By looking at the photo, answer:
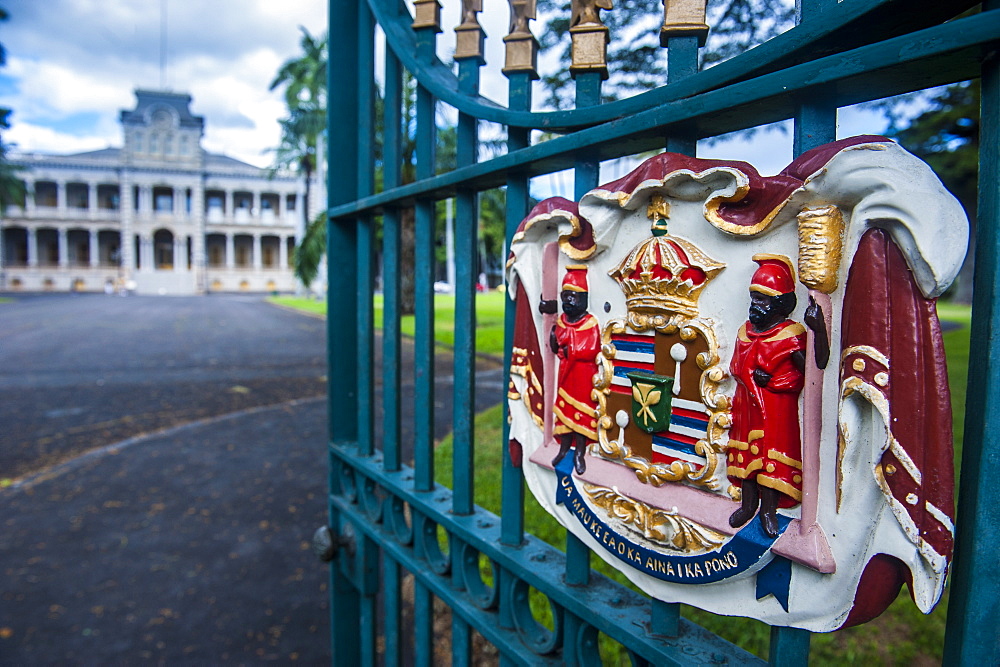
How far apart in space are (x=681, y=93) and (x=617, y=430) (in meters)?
0.53

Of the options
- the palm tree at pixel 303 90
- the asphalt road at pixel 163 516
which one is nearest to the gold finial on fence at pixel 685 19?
the asphalt road at pixel 163 516

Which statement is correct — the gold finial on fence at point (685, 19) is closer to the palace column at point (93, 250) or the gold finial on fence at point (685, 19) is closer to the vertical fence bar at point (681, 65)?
the vertical fence bar at point (681, 65)

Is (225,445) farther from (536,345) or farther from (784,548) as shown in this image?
(784,548)

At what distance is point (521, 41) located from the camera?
1159 mm

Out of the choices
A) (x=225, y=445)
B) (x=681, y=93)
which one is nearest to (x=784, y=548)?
(x=681, y=93)

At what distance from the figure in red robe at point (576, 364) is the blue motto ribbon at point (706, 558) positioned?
0.19ft

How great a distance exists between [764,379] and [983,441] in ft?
0.77

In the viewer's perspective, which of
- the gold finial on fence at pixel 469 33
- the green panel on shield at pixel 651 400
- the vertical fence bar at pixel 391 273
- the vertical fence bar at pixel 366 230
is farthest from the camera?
the vertical fence bar at pixel 366 230

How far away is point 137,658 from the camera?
266 cm

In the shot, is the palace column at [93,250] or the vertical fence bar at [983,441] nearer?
the vertical fence bar at [983,441]

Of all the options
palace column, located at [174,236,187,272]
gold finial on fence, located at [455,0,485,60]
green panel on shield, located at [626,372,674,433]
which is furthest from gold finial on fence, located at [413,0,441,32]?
palace column, located at [174,236,187,272]

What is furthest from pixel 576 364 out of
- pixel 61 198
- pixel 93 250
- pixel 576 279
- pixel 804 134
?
pixel 61 198

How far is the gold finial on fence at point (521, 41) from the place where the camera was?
116cm

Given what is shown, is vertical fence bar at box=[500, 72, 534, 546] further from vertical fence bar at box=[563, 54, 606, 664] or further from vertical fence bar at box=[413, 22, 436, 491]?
vertical fence bar at box=[413, 22, 436, 491]
